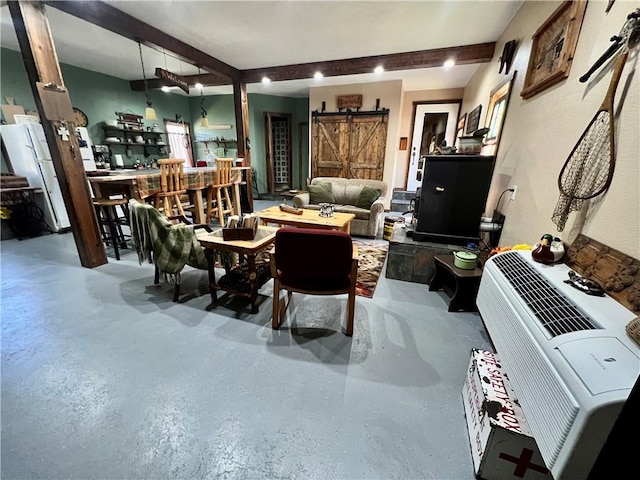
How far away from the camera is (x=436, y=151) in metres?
2.67

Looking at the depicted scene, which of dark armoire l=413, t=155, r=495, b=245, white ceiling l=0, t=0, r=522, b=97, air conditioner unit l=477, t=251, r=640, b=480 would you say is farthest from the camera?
white ceiling l=0, t=0, r=522, b=97

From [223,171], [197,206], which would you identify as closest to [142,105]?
[223,171]

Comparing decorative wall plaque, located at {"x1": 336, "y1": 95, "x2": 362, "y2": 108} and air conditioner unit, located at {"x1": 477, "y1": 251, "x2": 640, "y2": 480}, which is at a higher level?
decorative wall plaque, located at {"x1": 336, "y1": 95, "x2": 362, "y2": 108}

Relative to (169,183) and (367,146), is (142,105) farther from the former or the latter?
(367,146)

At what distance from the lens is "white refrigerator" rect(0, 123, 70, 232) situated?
3.62 metres

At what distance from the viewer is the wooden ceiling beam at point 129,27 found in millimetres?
2629

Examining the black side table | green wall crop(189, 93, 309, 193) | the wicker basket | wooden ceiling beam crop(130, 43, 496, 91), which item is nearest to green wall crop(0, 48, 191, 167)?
green wall crop(189, 93, 309, 193)

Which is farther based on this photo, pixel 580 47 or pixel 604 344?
pixel 580 47

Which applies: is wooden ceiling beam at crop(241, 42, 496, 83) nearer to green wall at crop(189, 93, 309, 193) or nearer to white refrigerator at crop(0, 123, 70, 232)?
green wall at crop(189, 93, 309, 193)

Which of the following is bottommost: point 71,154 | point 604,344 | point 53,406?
point 53,406

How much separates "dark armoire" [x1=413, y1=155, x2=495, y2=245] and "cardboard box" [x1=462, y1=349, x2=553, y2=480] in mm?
1633

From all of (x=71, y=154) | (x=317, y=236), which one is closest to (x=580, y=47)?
(x=317, y=236)

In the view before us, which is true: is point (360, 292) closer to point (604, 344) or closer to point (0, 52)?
A: point (604, 344)

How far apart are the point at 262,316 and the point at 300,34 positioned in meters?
3.62
